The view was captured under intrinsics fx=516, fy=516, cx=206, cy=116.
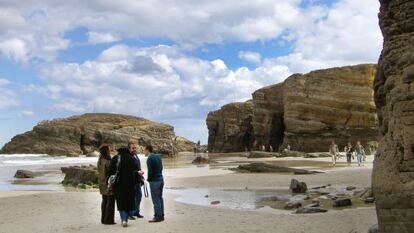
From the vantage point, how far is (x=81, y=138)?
93.2 metres

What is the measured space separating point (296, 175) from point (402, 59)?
19620 mm

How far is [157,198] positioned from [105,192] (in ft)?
3.95

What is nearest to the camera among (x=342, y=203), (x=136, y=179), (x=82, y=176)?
(x=136, y=179)

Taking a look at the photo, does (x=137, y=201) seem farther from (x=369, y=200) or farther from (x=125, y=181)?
(x=369, y=200)

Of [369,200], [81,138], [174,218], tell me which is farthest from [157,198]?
→ [81,138]

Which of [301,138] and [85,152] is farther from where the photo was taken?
[85,152]

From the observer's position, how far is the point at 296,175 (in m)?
26.3

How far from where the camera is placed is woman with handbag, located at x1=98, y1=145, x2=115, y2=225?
11.7 metres

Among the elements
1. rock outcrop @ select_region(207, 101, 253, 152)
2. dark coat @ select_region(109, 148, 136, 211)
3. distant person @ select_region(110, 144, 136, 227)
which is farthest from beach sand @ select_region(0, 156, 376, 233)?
rock outcrop @ select_region(207, 101, 253, 152)

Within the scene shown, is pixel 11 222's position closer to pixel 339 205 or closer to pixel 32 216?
pixel 32 216

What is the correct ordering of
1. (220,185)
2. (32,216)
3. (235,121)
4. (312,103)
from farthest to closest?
1. (235,121)
2. (312,103)
3. (220,185)
4. (32,216)

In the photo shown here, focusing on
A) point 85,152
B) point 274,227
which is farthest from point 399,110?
point 85,152

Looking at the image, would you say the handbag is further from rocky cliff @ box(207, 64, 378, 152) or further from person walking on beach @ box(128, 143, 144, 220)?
rocky cliff @ box(207, 64, 378, 152)

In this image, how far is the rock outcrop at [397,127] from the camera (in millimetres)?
6770
